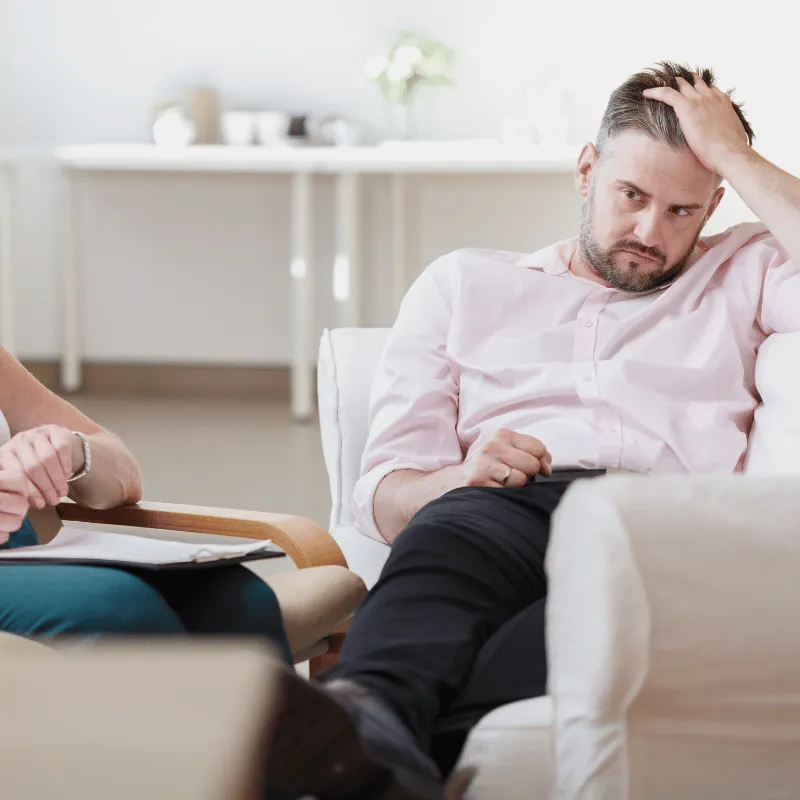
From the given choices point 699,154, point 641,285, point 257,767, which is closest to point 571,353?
point 641,285

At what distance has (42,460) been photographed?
154 cm

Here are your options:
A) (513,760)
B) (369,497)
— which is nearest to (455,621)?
(513,760)

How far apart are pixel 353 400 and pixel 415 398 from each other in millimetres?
160

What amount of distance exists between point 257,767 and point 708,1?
530cm

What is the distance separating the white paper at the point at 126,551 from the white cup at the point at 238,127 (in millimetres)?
4054

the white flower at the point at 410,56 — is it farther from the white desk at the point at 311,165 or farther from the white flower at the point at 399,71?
the white desk at the point at 311,165

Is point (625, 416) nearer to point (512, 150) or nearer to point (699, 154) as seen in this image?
point (699, 154)

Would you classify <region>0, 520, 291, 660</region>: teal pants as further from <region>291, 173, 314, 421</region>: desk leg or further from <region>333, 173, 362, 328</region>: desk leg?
<region>333, 173, 362, 328</region>: desk leg

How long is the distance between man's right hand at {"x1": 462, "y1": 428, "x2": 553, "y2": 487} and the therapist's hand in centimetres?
53

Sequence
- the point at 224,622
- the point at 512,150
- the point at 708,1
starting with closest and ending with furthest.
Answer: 1. the point at 224,622
2. the point at 512,150
3. the point at 708,1

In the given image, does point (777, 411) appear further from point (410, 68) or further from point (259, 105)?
point (259, 105)

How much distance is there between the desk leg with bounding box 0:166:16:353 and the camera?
517cm

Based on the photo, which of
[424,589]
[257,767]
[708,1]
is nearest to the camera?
[257,767]

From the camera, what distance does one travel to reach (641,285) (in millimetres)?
1874
